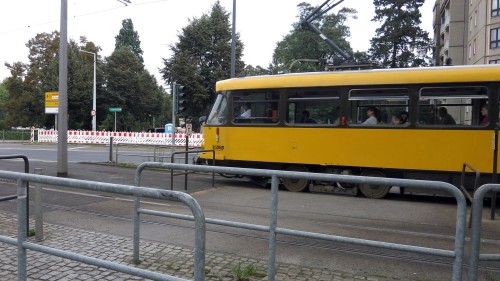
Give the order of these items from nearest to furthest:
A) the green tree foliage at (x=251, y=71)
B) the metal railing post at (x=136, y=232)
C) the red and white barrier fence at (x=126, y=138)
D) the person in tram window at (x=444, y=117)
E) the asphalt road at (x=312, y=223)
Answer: the metal railing post at (x=136, y=232) < the asphalt road at (x=312, y=223) < the person in tram window at (x=444, y=117) < the red and white barrier fence at (x=126, y=138) < the green tree foliage at (x=251, y=71)

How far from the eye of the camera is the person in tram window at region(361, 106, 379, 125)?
10.1 meters

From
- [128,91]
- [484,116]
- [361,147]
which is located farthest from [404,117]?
[128,91]

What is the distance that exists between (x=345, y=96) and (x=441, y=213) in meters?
3.45

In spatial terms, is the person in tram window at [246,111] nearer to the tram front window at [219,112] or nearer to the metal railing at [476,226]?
the tram front window at [219,112]

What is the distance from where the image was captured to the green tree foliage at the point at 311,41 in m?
50.9

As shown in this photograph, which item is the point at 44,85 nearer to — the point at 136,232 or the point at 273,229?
the point at 136,232

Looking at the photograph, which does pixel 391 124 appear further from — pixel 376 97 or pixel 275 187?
pixel 275 187

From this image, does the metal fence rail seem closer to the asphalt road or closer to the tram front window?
the asphalt road

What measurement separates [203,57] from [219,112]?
2672 cm

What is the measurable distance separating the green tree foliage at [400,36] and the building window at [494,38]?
9144 millimetres

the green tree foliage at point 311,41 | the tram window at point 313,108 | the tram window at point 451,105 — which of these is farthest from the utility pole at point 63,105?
the green tree foliage at point 311,41

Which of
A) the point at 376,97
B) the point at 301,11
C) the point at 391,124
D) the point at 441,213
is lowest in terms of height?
the point at 441,213

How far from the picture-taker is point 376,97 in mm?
10133

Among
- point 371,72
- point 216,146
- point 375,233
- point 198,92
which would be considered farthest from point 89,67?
point 375,233
